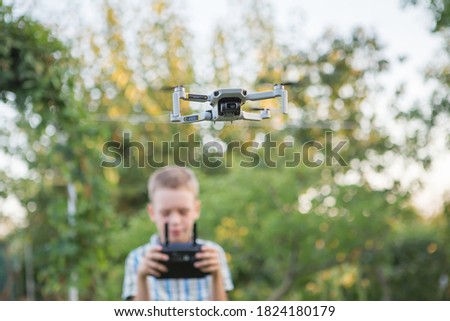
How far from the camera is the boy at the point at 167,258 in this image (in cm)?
219

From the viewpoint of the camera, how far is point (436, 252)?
260 inches

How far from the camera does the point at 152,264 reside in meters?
2.17

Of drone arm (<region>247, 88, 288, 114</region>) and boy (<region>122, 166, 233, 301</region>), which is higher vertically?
drone arm (<region>247, 88, 288, 114</region>)

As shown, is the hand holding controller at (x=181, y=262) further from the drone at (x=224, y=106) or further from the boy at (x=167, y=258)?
the drone at (x=224, y=106)

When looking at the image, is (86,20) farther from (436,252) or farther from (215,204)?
(436,252)

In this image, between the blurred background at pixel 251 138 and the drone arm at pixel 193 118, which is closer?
the drone arm at pixel 193 118

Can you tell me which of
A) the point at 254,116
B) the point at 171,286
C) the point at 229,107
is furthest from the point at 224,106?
the point at 171,286

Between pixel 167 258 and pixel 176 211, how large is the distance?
175 mm

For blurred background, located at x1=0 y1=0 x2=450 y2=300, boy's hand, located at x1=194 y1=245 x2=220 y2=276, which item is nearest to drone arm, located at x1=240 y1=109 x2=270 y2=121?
boy's hand, located at x1=194 y1=245 x2=220 y2=276

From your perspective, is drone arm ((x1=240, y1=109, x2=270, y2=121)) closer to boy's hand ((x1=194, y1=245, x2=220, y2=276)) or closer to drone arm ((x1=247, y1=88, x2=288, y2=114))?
drone arm ((x1=247, y1=88, x2=288, y2=114))

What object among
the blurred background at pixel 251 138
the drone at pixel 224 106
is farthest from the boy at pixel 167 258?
the blurred background at pixel 251 138

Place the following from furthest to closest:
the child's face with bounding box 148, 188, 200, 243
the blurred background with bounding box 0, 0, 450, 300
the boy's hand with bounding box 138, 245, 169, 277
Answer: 1. the blurred background with bounding box 0, 0, 450, 300
2. the child's face with bounding box 148, 188, 200, 243
3. the boy's hand with bounding box 138, 245, 169, 277

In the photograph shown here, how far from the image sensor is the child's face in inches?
90.4
